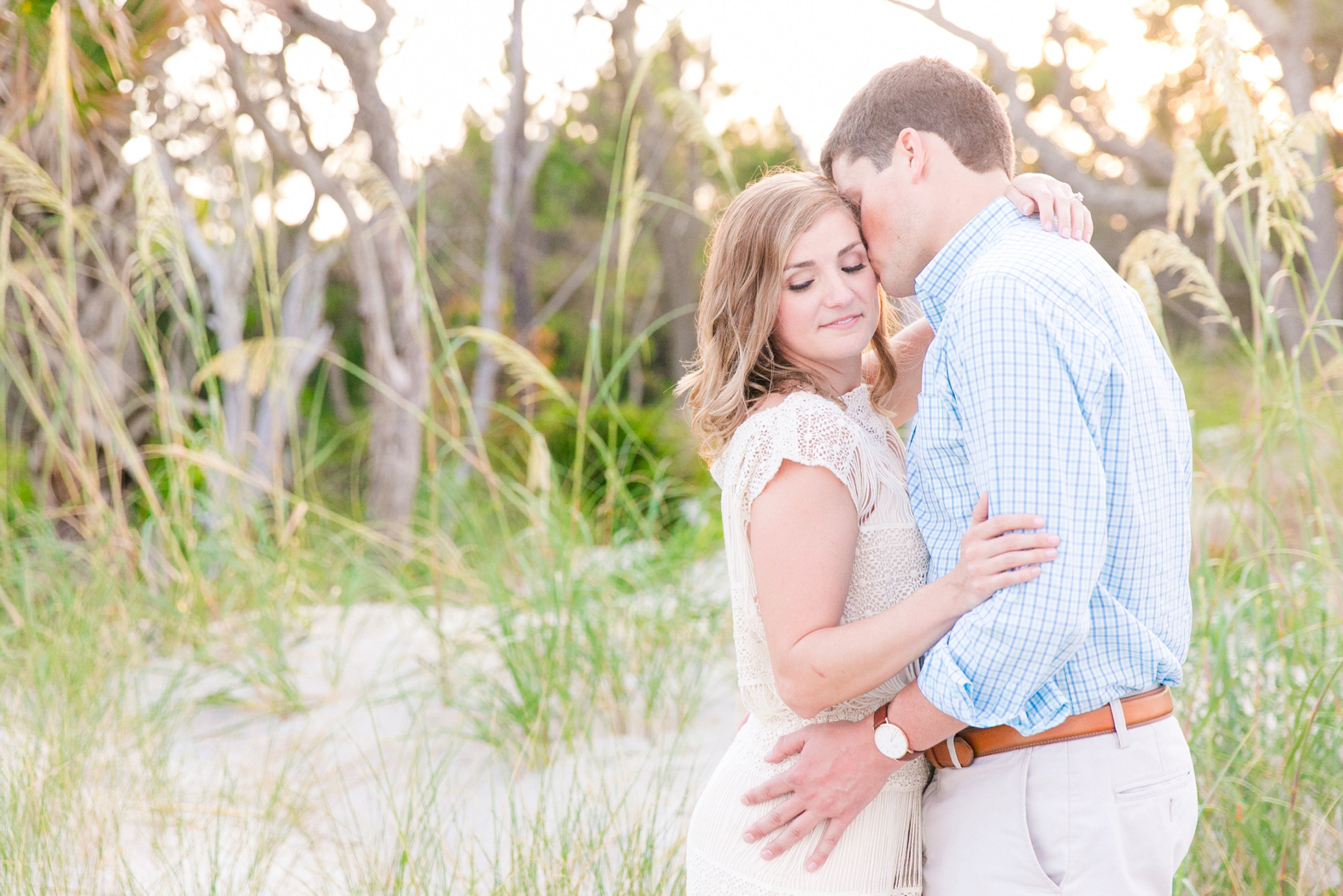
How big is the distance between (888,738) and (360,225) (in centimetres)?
→ 439

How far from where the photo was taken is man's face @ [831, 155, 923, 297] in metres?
1.62

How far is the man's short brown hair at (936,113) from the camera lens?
1581 millimetres

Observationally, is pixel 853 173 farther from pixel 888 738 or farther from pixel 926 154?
pixel 888 738

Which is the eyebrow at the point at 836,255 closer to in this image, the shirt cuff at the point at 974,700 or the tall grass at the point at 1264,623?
the shirt cuff at the point at 974,700

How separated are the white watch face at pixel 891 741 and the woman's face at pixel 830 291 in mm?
611

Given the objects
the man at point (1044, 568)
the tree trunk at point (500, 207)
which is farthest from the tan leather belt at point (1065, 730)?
the tree trunk at point (500, 207)

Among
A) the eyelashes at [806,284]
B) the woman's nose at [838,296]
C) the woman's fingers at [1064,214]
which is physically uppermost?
the woman's fingers at [1064,214]

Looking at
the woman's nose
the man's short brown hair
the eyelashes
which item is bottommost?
the woman's nose

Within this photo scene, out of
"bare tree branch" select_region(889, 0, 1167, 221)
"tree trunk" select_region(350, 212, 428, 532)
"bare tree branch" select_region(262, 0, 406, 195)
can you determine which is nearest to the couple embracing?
"tree trunk" select_region(350, 212, 428, 532)

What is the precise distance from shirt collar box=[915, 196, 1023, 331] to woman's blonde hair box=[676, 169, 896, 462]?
0.72 feet

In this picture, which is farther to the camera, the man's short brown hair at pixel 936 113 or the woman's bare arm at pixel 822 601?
the man's short brown hair at pixel 936 113

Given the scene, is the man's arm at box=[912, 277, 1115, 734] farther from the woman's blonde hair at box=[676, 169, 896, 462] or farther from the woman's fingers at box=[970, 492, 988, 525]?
the woman's blonde hair at box=[676, 169, 896, 462]

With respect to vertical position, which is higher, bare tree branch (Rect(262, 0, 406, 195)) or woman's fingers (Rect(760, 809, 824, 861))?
bare tree branch (Rect(262, 0, 406, 195))

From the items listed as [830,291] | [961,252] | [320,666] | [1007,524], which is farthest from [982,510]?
[320,666]
